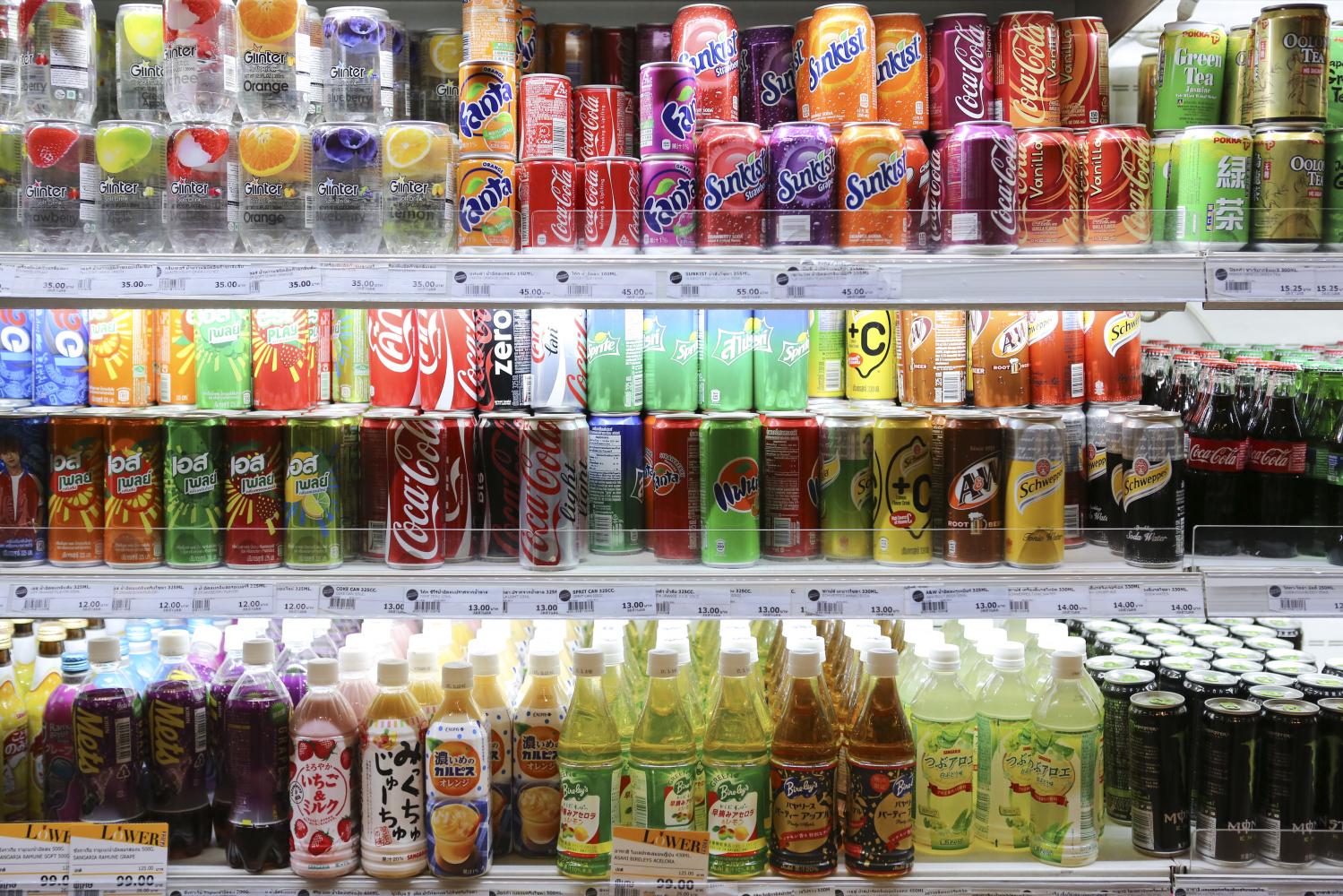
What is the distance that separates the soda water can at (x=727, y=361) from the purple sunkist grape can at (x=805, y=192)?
0.70ft

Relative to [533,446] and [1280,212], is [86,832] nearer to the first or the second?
[533,446]

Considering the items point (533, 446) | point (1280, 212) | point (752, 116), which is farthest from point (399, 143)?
point (1280, 212)

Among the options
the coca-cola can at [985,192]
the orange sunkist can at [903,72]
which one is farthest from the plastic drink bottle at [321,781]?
the orange sunkist can at [903,72]

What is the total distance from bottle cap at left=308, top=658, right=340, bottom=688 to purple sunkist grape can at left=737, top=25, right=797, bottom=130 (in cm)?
116

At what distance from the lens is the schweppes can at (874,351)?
6.31 ft

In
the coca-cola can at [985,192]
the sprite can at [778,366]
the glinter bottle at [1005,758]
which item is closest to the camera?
the coca-cola can at [985,192]

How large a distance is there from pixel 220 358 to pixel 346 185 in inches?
15.1

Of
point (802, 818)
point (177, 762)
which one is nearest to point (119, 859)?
point (177, 762)

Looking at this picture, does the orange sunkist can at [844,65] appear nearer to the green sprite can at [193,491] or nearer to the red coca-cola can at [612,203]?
the red coca-cola can at [612,203]

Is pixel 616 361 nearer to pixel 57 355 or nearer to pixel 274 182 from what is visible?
pixel 274 182

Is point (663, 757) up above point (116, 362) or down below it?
below

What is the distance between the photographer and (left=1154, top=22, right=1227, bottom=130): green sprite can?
6.01 feet

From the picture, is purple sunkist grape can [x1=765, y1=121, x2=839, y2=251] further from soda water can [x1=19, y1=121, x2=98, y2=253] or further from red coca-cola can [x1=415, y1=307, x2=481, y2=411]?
soda water can [x1=19, y1=121, x2=98, y2=253]

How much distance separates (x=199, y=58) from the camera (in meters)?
1.73
